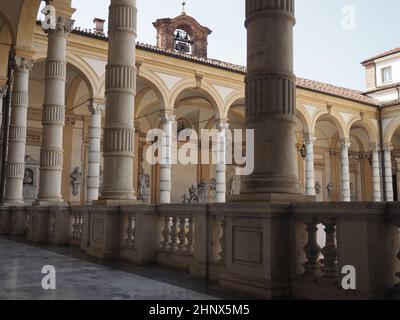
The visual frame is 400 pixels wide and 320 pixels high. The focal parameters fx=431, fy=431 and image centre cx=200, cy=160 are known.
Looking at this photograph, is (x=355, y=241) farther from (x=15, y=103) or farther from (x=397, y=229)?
(x=15, y=103)

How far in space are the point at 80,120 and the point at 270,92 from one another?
59.3ft

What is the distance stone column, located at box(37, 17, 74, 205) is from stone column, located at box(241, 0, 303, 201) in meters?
6.94

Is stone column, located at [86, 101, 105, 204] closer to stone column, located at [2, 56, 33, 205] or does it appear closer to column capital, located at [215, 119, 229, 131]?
stone column, located at [2, 56, 33, 205]

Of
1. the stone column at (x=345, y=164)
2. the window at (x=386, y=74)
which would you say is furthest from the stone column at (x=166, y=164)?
the window at (x=386, y=74)

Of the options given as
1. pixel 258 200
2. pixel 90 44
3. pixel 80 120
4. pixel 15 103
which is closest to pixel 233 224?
pixel 258 200

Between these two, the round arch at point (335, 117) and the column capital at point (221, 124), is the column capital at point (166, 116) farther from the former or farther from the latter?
the round arch at point (335, 117)

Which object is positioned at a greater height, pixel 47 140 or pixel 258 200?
pixel 47 140

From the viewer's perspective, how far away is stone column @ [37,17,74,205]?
10.1 meters

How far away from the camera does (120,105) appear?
7199mm

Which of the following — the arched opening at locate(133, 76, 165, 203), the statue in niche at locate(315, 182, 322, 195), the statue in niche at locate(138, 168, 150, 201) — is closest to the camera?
the arched opening at locate(133, 76, 165, 203)

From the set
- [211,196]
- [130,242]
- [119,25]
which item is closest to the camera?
[130,242]

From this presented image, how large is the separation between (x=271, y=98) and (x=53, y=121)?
729 cm

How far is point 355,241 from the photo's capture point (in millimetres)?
3352

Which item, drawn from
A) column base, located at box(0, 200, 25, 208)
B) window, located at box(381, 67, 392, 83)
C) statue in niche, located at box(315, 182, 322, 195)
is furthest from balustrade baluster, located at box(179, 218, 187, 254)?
window, located at box(381, 67, 392, 83)
